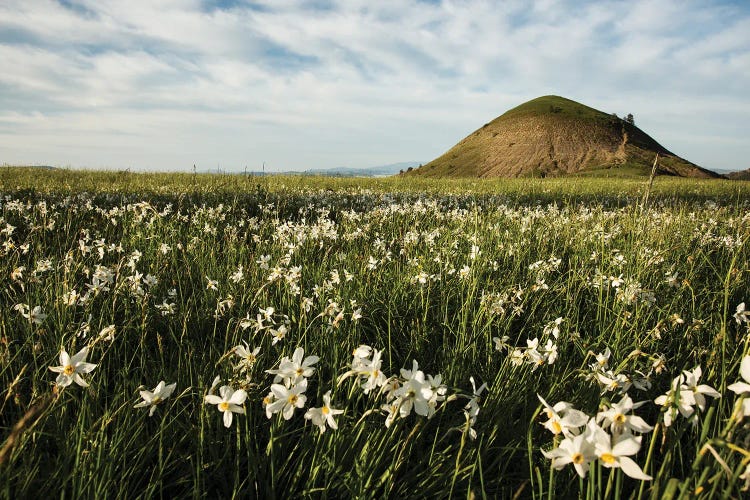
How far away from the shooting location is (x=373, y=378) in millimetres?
1534

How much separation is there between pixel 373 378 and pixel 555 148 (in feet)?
292

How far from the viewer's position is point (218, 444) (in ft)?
6.69

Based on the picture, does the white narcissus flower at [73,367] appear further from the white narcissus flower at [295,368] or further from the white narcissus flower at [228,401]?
the white narcissus flower at [295,368]

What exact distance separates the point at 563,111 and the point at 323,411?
109 m

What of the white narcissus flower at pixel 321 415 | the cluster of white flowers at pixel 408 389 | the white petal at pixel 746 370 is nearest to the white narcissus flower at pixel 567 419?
the cluster of white flowers at pixel 408 389

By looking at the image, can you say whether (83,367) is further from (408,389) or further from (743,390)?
(743,390)

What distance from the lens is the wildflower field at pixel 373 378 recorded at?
148cm

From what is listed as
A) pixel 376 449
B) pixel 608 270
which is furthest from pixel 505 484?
pixel 608 270

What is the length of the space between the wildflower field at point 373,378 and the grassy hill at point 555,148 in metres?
68.8

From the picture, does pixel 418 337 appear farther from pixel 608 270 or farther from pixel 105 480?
pixel 608 270

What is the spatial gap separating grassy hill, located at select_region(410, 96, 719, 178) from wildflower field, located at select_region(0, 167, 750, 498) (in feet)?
226

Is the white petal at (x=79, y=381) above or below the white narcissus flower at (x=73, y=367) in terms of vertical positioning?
below

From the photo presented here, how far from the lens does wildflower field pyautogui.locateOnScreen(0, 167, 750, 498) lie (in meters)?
1.48

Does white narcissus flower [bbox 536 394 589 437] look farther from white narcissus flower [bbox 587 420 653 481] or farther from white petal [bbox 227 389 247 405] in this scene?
white petal [bbox 227 389 247 405]
